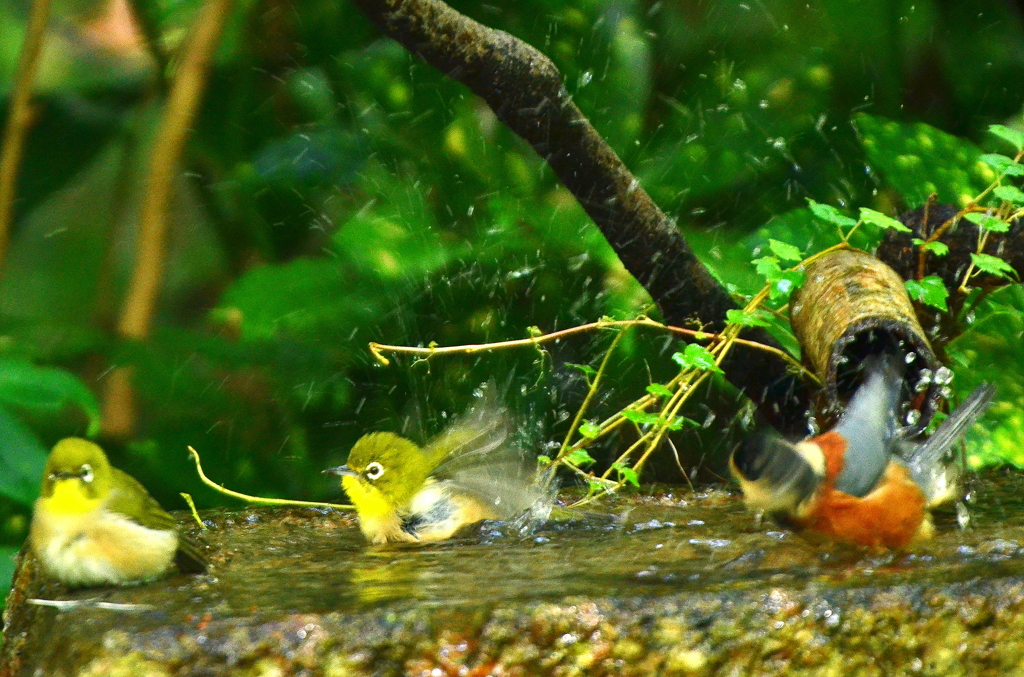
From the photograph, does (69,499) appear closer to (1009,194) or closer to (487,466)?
(487,466)

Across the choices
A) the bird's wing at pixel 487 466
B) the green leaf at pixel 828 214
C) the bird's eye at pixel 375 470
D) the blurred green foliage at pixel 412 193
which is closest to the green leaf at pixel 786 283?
the green leaf at pixel 828 214

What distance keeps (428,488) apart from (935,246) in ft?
4.73

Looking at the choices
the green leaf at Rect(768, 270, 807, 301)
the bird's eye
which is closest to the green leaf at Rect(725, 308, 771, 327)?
the green leaf at Rect(768, 270, 807, 301)

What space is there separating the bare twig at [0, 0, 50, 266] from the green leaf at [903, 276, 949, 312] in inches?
127

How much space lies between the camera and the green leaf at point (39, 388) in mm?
3041

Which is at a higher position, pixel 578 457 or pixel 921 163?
pixel 921 163

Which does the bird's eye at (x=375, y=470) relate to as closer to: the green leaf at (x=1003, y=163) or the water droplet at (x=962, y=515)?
the water droplet at (x=962, y=515)

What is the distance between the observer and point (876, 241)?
3508 mm

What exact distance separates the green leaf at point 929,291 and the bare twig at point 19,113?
323 centimetres

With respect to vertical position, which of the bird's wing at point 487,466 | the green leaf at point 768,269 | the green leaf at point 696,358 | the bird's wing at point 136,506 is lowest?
the bird's wing at point 487,466

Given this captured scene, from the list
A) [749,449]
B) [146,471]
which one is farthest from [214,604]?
[146,471]

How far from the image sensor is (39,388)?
3096 mm

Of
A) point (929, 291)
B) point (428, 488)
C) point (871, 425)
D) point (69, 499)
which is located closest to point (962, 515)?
point (871, 425)

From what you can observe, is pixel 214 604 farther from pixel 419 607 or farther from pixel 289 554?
pixel 289 554
